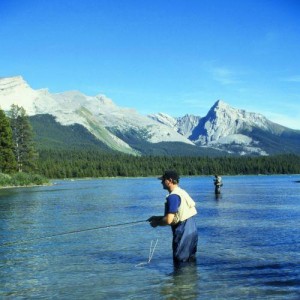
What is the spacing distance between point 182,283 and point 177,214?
6.86ft

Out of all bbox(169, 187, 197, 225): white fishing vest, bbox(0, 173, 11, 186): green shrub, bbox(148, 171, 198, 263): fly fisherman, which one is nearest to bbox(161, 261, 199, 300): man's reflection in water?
bbox(148, 171, 198, 263): fly fisherman

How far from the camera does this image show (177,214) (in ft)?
50.2

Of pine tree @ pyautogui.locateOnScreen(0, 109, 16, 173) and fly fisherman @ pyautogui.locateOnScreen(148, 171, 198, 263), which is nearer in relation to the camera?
fly fisherman @ pyautogui.locateOnScreen(148, 171, 198, 263)

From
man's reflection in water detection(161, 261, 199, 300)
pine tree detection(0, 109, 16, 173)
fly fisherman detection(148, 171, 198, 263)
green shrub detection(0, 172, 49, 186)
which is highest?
pine tree detection(0, 109, 16, 173)

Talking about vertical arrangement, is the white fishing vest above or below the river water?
above

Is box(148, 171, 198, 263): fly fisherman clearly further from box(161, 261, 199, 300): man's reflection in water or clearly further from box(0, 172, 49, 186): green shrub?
box(0, 172, 49, 186): green shrub

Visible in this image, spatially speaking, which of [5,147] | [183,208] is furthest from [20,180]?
[183,208]

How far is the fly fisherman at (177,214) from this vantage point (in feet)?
48.7

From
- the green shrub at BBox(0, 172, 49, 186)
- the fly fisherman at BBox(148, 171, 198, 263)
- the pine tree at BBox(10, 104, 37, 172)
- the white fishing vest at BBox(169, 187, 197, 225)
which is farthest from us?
the pine tree at BBox(10, 104, 37, 172)

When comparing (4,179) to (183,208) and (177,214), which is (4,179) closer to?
(177,214)

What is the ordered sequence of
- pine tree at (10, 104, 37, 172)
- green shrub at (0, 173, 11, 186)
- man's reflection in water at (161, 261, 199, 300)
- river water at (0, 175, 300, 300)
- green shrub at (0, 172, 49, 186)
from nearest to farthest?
man's reflection in water at (161, 261, 199, 300) → river water at (0, 175, 300, 300) → green shrub at (0, 173, 11, 186) → green shrub at (0, 172, 49, 186) → pine tree at (10, 104, 37, 172)

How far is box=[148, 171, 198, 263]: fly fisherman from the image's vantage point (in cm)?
1484

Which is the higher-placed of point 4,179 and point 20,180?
point 4,179

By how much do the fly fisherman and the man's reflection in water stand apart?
889mm
